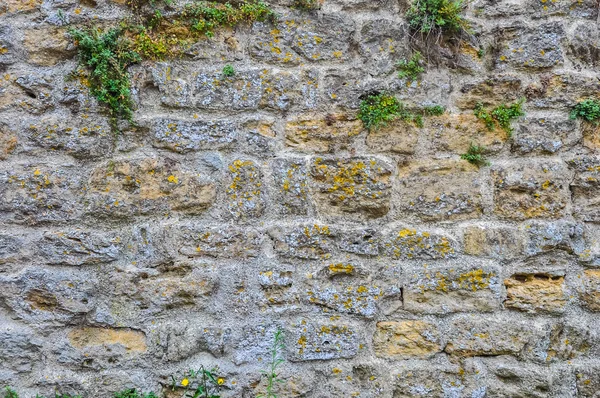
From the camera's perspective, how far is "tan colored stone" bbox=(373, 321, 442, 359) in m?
2.16

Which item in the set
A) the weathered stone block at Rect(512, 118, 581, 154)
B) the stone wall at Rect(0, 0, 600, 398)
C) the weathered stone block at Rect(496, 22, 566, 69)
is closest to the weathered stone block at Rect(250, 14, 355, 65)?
the stone wall at Rect(0, 0, 600, 398)

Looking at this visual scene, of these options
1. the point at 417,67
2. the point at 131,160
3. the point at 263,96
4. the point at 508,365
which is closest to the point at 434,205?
the point at 417,67

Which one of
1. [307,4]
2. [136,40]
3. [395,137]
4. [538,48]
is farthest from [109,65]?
[538,48]

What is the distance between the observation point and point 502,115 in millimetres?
2215

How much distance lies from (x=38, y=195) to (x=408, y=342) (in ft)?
5.47

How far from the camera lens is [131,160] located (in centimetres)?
214

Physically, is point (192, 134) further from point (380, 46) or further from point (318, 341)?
point (318, 341)

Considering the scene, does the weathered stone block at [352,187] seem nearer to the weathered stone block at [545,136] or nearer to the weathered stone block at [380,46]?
the weathered stone block at [380,46]

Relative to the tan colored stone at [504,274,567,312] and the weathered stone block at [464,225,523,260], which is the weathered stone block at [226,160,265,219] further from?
the tan colored stone at [504,274,567,312]

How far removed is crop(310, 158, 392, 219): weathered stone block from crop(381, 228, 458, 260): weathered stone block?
0.13 metres

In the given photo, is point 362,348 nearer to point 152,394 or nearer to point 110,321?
point 152,394

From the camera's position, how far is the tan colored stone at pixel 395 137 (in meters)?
2.22

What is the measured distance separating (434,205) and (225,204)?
90cm

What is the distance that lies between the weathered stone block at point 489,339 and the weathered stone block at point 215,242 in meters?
0.96
